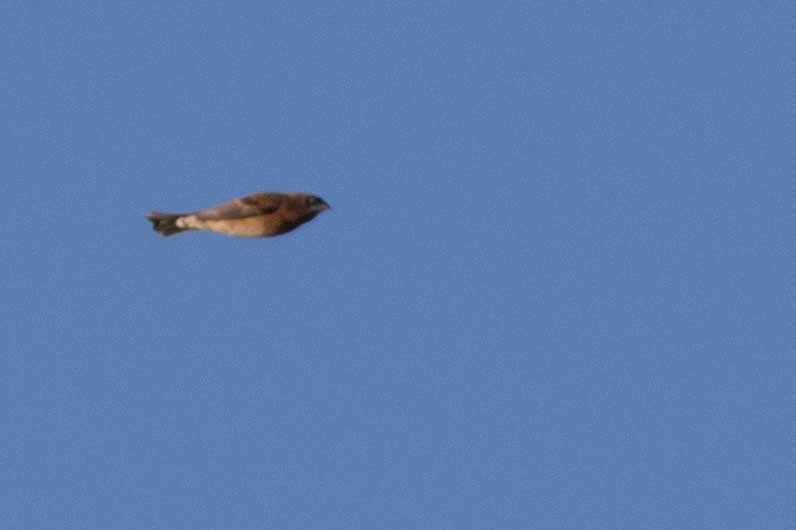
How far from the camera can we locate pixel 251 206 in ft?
63.8

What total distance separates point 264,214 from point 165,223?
1597 mm

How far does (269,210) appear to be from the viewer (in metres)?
19.4

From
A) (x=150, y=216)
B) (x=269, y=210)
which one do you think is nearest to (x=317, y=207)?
(x=269, y=210)

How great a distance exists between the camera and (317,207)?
19.6 metres

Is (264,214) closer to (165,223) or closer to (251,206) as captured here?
(251,206)

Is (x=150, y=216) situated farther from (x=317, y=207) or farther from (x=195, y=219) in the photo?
(x=317, y=207)

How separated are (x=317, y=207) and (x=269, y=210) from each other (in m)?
0.62

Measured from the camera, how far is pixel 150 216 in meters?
20.3

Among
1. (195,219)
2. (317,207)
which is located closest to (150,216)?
(195,219)

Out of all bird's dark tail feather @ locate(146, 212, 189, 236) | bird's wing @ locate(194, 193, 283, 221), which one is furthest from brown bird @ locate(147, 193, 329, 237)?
bird's dark tail feather @ locate(146, 212, 189, 236)

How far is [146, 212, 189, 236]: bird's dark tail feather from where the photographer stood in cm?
2019

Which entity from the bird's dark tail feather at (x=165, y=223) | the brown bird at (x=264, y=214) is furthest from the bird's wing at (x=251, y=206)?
the bird's dark tail feather at (x=165, y=223)

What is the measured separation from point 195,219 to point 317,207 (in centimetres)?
163

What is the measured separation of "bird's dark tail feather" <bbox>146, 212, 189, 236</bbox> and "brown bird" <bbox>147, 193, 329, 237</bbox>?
69 cm
